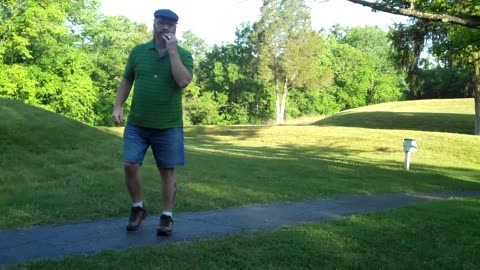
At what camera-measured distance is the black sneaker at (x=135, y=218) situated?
5445mm

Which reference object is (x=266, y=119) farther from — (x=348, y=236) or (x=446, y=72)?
(x=348, y=236)

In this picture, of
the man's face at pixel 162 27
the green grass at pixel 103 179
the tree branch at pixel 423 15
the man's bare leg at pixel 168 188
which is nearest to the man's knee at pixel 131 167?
the man's bare leg at pixel 168 188

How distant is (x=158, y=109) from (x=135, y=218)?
43.0 inches

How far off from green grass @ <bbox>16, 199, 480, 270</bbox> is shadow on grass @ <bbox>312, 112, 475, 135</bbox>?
3281cm

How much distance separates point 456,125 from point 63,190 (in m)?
35.0

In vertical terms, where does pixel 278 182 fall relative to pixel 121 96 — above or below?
below

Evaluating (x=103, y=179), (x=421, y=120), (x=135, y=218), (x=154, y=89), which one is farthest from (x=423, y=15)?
(x=421, y=120)

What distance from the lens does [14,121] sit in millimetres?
13648

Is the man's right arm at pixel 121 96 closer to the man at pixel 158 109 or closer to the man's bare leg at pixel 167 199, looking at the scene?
the man at pixel 158 109

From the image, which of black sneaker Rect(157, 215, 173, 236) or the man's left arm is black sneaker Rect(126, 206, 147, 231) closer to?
black sneaker Rect(157, 215, 173, 236)

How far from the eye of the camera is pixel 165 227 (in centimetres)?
531

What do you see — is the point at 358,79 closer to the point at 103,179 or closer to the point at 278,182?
the point at 278,182

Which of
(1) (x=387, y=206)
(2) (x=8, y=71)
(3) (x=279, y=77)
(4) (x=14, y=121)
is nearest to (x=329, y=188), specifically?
(1) (x=387, y=206)

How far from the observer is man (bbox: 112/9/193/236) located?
207 inches
